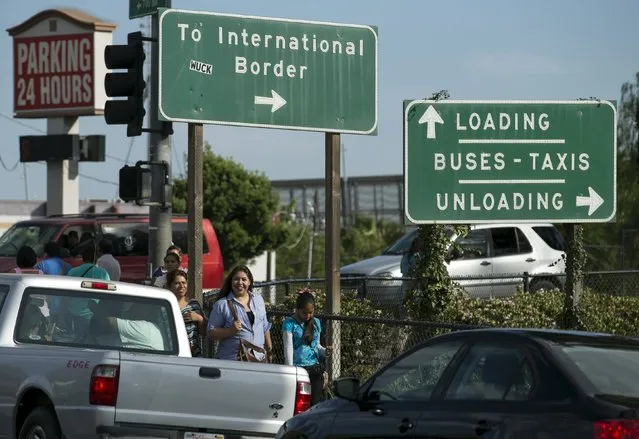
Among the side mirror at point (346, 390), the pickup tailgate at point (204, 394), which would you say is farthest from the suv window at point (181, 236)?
the side mirror at point (346, 390)

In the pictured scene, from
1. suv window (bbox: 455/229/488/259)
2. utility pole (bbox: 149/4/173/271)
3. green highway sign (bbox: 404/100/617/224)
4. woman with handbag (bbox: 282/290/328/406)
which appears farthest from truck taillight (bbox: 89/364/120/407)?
suv window (bbox: 455/229/488/259)

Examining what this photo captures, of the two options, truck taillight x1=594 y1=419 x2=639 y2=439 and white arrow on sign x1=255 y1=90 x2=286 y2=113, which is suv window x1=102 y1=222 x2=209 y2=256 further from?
truck taillight x1=594 y1=419 x2=639 y2=439

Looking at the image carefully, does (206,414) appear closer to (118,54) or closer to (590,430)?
(590,430)

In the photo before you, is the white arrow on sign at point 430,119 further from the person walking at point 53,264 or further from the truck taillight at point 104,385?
the truck taillight at point 104,385

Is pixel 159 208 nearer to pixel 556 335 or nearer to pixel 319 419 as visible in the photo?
pixel 319 419

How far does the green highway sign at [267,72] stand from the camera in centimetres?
1488

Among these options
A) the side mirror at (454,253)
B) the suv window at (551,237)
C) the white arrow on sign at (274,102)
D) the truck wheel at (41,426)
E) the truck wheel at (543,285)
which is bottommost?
the truck wheel at (41,426)

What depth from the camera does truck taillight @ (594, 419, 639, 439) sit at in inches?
289

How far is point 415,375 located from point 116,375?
7.17 ft

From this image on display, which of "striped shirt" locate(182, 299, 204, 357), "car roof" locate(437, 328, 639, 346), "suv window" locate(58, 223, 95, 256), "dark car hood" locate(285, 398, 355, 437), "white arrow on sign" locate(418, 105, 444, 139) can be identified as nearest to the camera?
"car roof" locate(437, 328, 639, 346)

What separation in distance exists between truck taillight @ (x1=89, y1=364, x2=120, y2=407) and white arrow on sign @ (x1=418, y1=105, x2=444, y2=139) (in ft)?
18.1

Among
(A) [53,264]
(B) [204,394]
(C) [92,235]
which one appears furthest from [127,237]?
(B) [204,394]

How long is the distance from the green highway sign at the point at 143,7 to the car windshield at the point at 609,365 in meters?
8.94

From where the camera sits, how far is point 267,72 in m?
15.1
